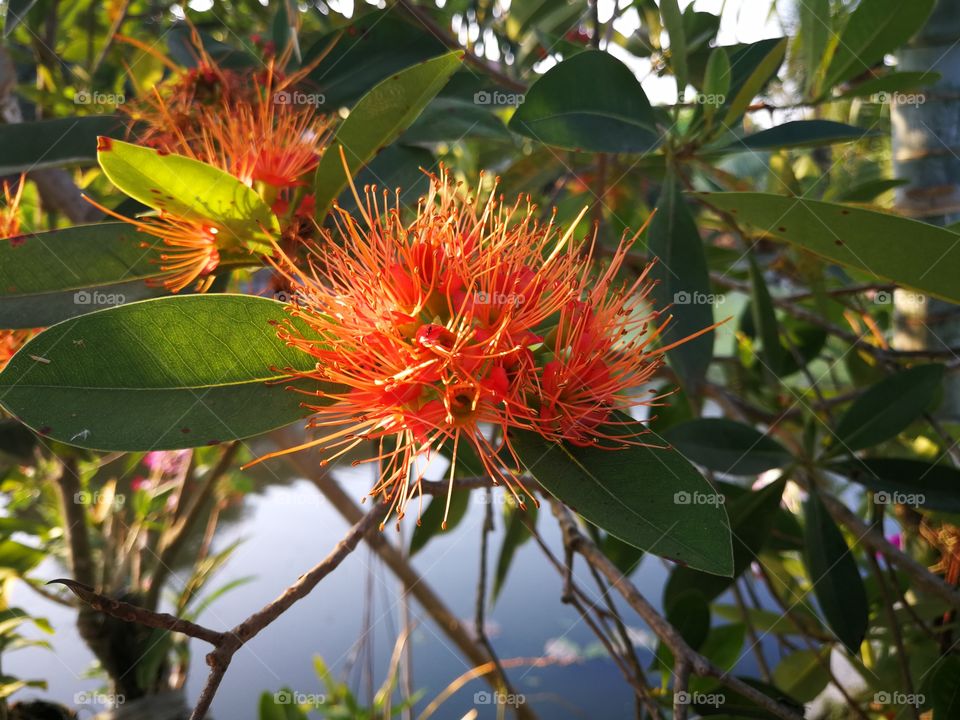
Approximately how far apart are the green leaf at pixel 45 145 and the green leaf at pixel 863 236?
0.75 meters

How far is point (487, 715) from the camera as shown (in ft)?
7.66

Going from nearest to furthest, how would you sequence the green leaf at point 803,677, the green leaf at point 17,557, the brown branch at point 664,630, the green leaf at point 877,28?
the brown branch at point 664,630 < the green leaf at point 877,28 < the green leaf at point 17,557 < the green leaf at point 803,677

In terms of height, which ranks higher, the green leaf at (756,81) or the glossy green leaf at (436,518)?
the green leaf at (756,81)

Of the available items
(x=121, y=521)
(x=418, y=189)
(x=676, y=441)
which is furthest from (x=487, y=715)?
(x=418, y=189)

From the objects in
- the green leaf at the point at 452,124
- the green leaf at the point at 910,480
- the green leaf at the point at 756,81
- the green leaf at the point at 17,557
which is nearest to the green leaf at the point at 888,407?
the green leaf at the point at 910,480

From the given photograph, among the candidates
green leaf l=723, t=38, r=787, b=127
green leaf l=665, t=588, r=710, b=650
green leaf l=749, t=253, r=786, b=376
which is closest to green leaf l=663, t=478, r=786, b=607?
green leaf l=665, t=588, r=710, b=650

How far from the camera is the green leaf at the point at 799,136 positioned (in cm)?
87

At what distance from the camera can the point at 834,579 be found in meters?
0.92

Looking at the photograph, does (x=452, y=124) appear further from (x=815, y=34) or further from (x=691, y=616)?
(x=691, y=616)

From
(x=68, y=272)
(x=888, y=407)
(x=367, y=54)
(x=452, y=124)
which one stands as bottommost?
(x=888, y=407)

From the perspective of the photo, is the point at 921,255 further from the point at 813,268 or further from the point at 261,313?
the point at 261,313

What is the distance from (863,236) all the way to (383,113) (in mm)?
467

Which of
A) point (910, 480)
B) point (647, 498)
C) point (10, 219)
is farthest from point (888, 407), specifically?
point (10, 219)

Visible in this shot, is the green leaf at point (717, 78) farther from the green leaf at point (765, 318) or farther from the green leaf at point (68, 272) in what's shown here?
the green leaf at point (68, 272)
